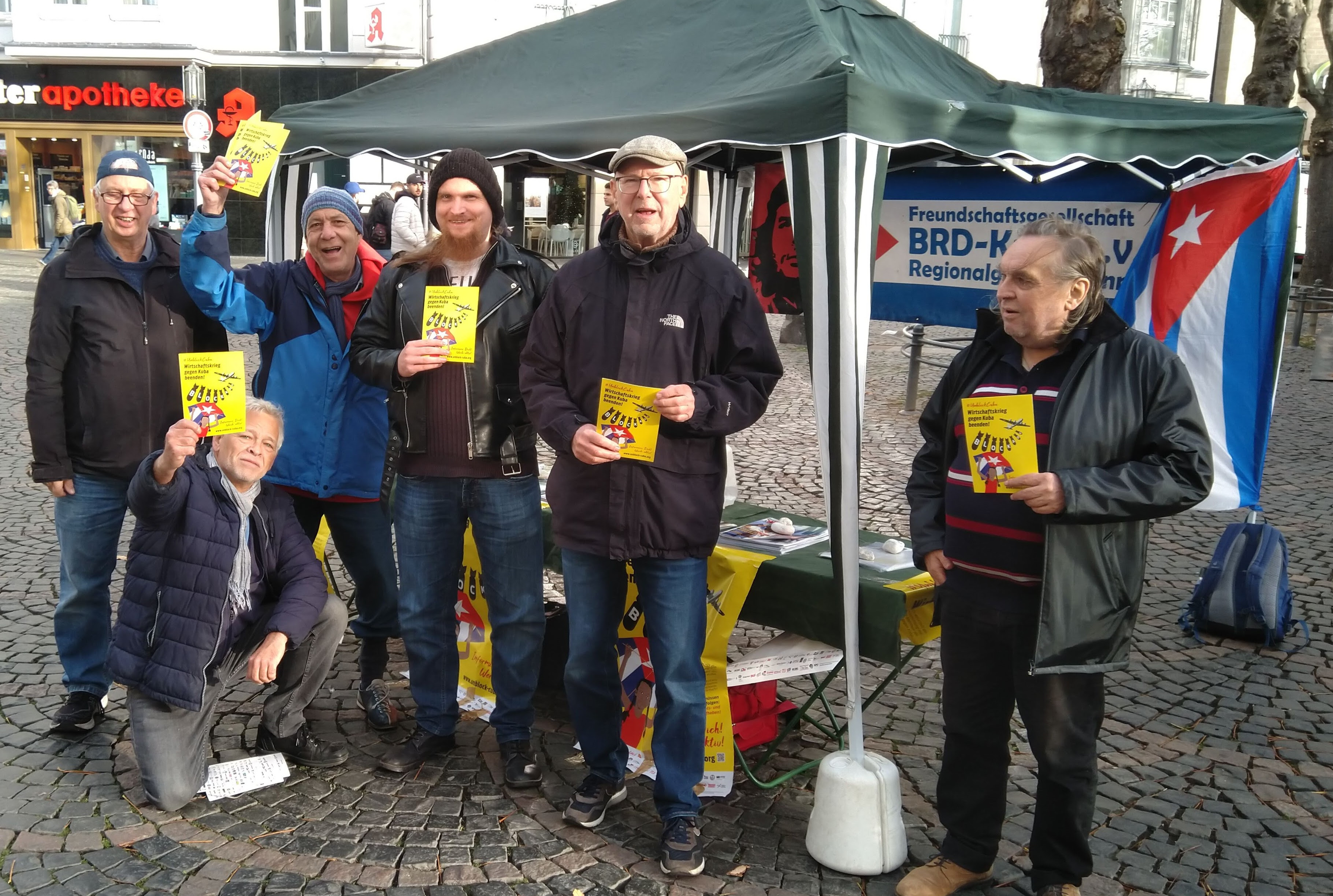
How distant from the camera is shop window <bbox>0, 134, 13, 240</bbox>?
24281 millimetres

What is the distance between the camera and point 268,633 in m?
3.34

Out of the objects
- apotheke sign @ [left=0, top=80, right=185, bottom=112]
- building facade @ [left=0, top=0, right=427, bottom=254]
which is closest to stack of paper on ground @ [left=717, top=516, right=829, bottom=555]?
building facade @ [left=0, top=0, right=427, bottom=254]

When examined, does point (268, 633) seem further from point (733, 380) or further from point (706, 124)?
point (706, 124)

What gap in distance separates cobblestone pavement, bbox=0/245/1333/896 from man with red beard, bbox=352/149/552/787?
11.6 inches

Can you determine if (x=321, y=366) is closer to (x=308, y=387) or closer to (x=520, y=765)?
(x=308, y=387)

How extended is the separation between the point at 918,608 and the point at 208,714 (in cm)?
221

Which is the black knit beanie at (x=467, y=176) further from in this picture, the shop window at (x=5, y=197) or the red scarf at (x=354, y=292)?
the shop window at (x=5, y=197)

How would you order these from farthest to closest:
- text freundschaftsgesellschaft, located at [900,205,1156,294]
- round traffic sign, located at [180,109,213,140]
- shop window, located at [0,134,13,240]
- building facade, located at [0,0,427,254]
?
shop window, located at [0,134,13,240] → building facade, located at [0,0,427,254] → round traffic sign, located at [180,109,213,140] → text freundschaftsgesellschaft, located at [900,205,1156,294]

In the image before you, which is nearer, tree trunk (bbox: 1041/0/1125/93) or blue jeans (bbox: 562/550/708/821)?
blue jeans (bbox: 562/550/708/821)

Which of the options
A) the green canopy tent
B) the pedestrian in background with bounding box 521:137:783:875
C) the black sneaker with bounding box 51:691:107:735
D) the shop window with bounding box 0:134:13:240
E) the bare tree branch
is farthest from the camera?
the shop window with bounding box 0:134:13:240

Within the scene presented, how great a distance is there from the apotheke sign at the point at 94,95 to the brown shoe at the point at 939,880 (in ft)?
80.0

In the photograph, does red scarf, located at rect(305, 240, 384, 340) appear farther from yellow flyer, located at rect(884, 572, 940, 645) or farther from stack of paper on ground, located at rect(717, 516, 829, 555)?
yellow flyer, located at rect(884, 572, 940, 645)

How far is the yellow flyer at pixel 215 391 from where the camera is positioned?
2947mm

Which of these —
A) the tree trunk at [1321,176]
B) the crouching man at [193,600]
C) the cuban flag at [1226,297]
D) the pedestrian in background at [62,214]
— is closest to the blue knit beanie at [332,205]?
the crouching man at [193,600]
